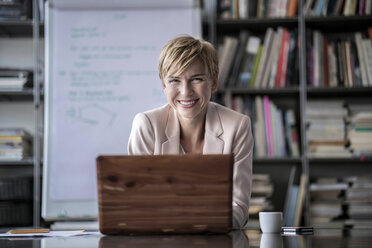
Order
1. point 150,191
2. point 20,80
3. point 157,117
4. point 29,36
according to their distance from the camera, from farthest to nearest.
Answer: point 29,36, point 20,80, point 157,117, point 150,191

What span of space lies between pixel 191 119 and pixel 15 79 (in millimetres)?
1733

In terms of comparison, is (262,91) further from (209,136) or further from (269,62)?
(209,136)

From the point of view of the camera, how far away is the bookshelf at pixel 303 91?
10.7 feet

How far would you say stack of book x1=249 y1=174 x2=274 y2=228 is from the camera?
10.4 ft

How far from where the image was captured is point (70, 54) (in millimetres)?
3068

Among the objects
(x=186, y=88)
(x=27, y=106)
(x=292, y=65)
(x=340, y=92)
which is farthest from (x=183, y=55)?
(x=27, y=106)

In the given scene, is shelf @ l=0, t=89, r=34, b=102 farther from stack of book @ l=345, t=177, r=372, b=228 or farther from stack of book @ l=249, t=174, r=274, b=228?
stack of book @ l=345, t=177, r=372, b=228

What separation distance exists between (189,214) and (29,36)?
2.71 meters

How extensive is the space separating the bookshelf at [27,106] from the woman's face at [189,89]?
1.56 metres

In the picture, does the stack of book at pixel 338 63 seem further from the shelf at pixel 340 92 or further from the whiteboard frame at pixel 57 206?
the whiteboard frame at pixel 57 206

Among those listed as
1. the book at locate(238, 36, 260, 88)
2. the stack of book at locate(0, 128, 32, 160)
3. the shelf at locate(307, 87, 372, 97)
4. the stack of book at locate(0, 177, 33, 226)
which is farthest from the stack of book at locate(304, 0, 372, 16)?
the stack of book at locate(0, 177, 33, 226)

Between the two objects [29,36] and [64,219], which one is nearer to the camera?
[64,219]

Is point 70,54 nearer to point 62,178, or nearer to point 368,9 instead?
point 62,178

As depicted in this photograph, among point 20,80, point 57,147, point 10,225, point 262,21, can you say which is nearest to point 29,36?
point 20,80
